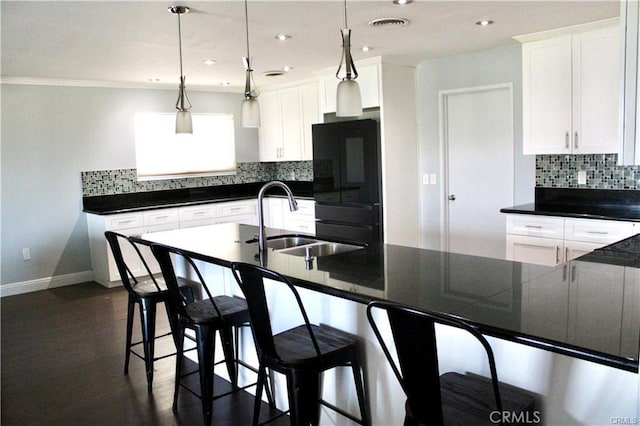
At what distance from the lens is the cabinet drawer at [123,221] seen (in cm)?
561

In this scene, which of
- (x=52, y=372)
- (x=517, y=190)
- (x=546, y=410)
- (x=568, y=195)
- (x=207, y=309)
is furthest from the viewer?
(x=517, y=190)

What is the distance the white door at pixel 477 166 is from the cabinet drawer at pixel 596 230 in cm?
101

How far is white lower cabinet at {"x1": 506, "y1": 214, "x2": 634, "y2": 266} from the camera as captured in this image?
3793 mm

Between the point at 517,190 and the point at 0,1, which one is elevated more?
the point at 0,1

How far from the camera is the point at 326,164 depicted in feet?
18.7

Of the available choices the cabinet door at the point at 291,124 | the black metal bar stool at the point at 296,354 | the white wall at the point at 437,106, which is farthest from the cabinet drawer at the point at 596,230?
the cabinet door at the point at 291,124

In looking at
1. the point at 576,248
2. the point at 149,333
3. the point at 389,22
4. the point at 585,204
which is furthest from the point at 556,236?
the point at 149,333

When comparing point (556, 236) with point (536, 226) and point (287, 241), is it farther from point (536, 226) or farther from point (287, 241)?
point (287, 241)

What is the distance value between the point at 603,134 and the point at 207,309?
329cm

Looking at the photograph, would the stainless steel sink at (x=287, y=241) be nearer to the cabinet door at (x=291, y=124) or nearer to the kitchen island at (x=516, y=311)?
the kitchen island at (x=516, y=311)

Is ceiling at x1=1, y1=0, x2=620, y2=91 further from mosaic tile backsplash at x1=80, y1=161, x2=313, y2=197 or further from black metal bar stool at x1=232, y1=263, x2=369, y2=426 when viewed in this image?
black metal bar stool at x1=232, y1=263, x2=369, y2=426

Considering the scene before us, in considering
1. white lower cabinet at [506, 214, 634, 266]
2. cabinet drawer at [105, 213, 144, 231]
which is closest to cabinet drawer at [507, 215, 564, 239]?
white lower cabinet at [506, 214, 634, 266]

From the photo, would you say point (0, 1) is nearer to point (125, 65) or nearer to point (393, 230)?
point (125, 65)

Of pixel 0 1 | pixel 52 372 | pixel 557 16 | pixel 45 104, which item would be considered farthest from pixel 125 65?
pixel 557 16
